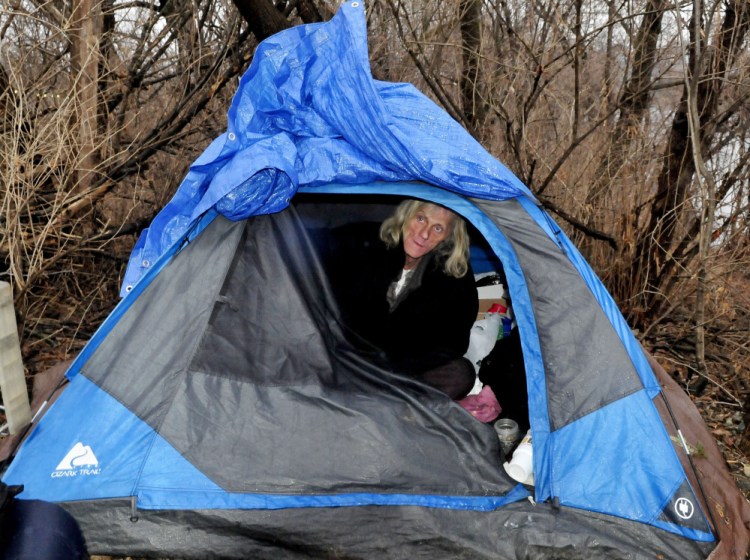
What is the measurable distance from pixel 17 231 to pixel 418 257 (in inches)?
74.4

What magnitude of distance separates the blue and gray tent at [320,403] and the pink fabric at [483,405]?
0.37m

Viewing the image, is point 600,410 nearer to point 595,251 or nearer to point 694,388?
point 694,388

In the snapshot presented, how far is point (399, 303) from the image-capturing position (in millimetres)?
3201

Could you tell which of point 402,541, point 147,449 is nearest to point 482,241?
point 402,541

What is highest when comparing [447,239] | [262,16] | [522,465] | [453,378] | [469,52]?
[262,16]

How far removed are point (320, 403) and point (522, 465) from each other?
0.81 metres

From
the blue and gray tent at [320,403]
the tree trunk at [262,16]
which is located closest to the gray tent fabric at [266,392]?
the blue and gray tent at [320,403]

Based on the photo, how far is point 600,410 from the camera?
2543mm

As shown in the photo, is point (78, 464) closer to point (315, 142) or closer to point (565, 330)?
point (315, 142)

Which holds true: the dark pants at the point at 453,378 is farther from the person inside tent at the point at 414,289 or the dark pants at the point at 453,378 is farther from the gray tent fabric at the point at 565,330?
the gray tent fabric at the point at 565,330

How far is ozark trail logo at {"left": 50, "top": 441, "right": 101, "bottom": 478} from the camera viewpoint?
2447 mm

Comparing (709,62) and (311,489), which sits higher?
(709,62)

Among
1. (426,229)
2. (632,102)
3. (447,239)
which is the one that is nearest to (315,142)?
(426,229)

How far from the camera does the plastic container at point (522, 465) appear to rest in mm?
2629
